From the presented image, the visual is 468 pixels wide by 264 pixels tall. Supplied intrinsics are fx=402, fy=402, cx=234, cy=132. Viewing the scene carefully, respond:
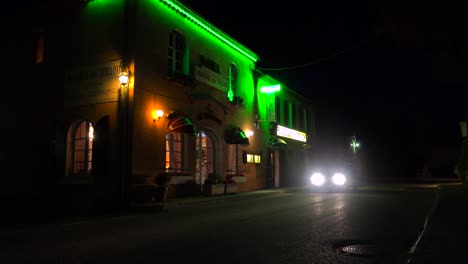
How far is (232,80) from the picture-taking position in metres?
22.8

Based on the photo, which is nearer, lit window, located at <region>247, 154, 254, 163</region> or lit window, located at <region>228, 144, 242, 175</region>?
lit window, located at <region>228, 144, 242, 175</region>

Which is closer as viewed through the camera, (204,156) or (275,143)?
(204,156)

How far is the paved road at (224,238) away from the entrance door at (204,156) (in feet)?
25.5

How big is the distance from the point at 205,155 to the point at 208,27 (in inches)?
249

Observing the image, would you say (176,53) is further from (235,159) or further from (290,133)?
(290,133)

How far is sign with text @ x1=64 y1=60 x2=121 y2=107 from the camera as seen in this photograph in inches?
620

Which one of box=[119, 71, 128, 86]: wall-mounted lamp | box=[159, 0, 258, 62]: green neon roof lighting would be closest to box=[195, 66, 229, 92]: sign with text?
box=[159, 0, 258, 62]: green neon roof lighting

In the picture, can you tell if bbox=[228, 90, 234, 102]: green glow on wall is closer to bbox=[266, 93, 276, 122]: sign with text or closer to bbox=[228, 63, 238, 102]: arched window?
bbox=[228, 63, 238, 102]: arched window

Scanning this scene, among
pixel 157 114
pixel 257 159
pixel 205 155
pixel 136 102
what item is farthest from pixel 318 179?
pixel 136 102

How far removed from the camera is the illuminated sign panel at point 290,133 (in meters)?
26.6

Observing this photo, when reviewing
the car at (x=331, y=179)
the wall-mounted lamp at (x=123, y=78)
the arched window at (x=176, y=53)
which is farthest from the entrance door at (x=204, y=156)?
the wall-mounted lamp at (x=123, y=78)

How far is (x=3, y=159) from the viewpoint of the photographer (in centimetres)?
1892

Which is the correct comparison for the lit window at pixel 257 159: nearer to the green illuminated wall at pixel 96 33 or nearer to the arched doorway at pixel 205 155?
the arched doorway at pixel 205 155

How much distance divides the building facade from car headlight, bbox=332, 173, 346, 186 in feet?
16.0
